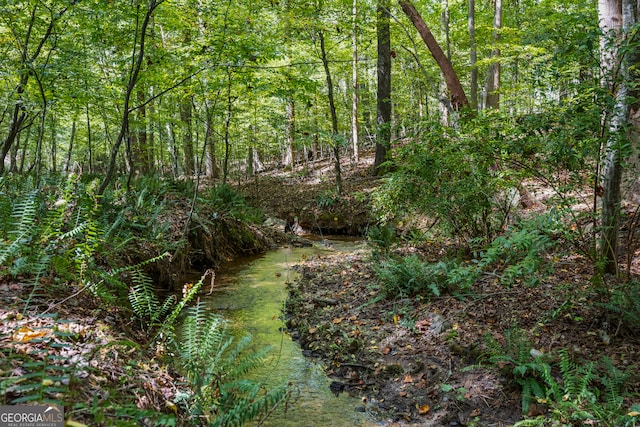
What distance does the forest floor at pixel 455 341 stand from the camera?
3.13m

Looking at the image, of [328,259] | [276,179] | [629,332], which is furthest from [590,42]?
[276,179]

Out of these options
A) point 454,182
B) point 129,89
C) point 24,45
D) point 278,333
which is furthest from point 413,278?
point 24,45

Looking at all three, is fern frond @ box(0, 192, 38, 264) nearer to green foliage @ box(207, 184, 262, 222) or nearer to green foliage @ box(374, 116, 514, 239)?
green foliage @ box(374, 116, 514, 239)

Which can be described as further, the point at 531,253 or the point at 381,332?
the point at 381,332

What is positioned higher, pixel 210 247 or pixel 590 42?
pixel 590 42

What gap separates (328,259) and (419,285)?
3.09m

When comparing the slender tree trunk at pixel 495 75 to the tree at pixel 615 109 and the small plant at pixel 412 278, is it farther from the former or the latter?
the small plant at pixel 412 278

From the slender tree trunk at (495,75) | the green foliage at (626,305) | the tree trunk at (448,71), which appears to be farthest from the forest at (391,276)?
the slender tree trunk at (495,75)

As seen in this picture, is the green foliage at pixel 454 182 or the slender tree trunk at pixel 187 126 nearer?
the green foliage at pixel 454 182

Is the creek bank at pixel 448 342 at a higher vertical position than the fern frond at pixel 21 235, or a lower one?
lower

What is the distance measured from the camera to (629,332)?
3.37 m

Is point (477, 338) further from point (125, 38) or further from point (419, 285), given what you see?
point (125, 38)

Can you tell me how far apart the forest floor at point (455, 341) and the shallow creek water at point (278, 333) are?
0.17 meters

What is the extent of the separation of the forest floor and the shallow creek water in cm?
17
